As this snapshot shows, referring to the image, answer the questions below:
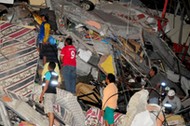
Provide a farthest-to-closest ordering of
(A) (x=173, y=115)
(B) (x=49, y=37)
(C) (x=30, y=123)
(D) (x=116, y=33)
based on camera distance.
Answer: (D) (x=116, y=33) → (B) (x=49, y=37) → (A) (x=173, y=115) → (C) (x=30, y=123)

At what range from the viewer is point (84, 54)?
506 inches

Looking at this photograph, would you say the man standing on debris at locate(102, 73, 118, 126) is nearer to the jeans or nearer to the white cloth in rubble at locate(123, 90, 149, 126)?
the white cloth in rubble at locate(123, 90, 149, 126)

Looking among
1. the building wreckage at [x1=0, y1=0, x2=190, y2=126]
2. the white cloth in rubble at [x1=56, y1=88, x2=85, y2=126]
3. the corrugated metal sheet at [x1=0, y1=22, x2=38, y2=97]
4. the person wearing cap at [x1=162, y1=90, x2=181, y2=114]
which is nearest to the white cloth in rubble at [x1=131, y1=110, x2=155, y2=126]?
the building wreckage at [x1=0, y1=0, x2=190, y2=126]

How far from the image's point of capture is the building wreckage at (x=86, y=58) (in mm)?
10086

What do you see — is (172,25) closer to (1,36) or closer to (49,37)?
(49,37)

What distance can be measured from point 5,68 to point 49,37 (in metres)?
2.19

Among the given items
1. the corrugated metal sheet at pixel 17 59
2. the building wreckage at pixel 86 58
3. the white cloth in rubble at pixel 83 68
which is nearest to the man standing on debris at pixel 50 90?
the building wreckage at pixel 86 58

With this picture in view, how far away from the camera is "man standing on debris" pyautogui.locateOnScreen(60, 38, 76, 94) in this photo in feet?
36.8

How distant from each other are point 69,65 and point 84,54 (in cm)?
165

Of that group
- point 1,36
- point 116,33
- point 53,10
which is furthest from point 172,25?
point 1,36

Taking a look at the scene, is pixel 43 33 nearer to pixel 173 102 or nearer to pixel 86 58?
pixel 86 58

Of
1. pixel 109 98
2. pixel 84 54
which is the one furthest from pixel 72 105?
pixel 84 54

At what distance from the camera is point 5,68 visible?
1099 cm

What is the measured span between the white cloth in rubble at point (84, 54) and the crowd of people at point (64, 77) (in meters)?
0.84
